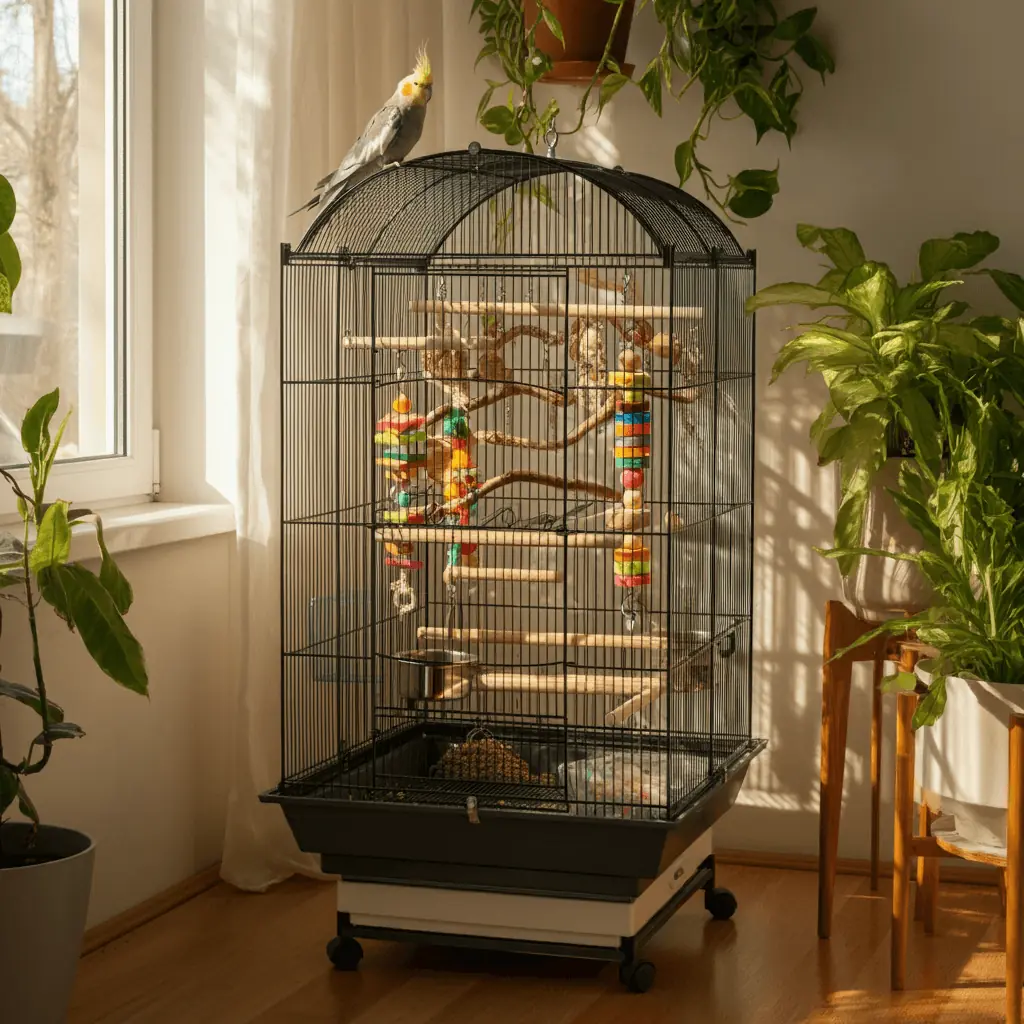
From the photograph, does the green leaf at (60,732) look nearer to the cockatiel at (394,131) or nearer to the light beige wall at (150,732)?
the light beige wall at (150,732)

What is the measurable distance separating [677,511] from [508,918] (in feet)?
3.59

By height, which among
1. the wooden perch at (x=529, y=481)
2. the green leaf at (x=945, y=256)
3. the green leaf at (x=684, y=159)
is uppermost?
the green leaf at (x=684, y=159)

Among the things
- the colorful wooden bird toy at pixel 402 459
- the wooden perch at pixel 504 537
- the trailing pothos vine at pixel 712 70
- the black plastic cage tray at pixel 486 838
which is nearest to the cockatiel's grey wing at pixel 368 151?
the colorful wooden bird toy at pixel 402 459

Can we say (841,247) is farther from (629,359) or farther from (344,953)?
(344,953)

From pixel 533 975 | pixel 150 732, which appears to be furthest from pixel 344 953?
pixel 150 732

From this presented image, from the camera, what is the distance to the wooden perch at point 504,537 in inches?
113

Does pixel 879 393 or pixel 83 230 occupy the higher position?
pixel 83 230

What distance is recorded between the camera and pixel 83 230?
10.6 feet

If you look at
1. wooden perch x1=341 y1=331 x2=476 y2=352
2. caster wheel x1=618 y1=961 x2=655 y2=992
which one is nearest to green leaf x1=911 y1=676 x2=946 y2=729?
caster wheel x1=618 y1=961 x2=655 y2=992

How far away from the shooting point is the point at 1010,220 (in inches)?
136

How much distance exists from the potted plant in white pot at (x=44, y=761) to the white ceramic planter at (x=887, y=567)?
1458 mm

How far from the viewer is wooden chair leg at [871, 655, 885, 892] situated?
3.34 m

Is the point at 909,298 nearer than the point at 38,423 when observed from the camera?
No

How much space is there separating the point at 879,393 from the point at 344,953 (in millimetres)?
1490
